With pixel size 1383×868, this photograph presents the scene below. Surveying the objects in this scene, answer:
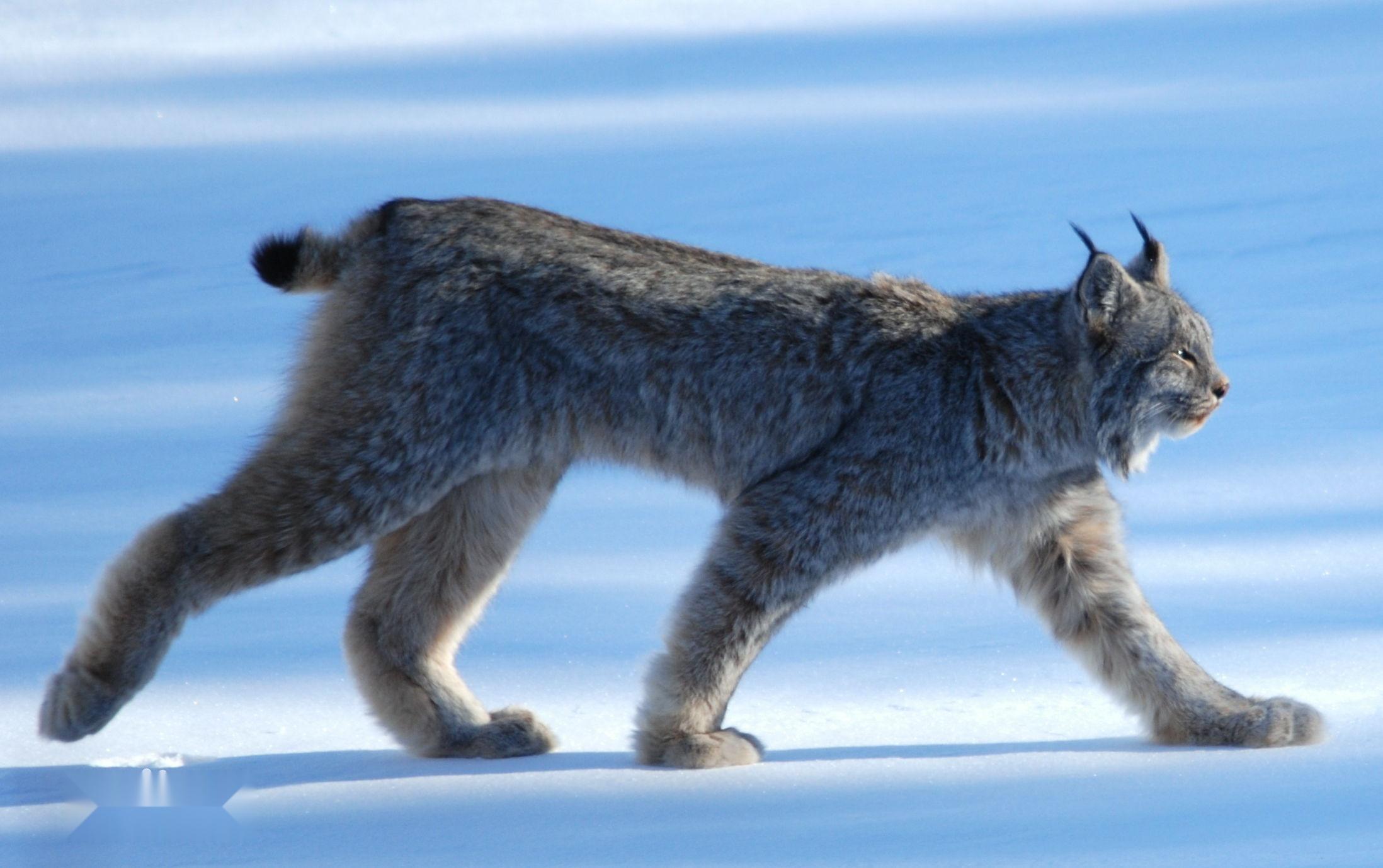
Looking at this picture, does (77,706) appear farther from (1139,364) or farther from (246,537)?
(1139,364)

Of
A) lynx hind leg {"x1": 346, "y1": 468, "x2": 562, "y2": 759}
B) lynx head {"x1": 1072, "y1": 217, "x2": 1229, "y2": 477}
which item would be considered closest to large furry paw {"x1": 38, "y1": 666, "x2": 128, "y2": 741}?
lynx hind leg {"x1": 346, "y1": 468, "x2": 562, "y2": 759}

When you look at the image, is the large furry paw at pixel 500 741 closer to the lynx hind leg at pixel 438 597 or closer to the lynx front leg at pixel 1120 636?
the lynx hind leg at pixel 438 597

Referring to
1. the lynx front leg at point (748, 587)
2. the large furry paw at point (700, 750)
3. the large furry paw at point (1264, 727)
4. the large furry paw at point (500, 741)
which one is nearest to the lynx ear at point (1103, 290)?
the lynx front leg at point (748, 587)

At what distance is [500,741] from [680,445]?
2.55 feet

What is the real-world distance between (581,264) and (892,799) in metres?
1.43

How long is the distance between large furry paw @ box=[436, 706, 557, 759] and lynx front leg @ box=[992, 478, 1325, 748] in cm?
114

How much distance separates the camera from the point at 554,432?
471 cm

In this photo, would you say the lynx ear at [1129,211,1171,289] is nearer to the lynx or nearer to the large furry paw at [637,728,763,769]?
the lynx

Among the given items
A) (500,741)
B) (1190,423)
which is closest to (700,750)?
(500,741)

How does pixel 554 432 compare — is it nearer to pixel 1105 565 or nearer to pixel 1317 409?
pixel 1105 565

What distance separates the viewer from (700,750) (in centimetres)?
443

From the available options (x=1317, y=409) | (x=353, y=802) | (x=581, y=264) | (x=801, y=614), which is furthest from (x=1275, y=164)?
(x=353, y=802)

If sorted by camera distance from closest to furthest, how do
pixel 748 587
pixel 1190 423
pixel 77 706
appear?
pixel 77 706, pixel 748 587, pixel 1190 423

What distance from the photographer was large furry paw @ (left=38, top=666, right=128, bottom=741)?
4383 mm
